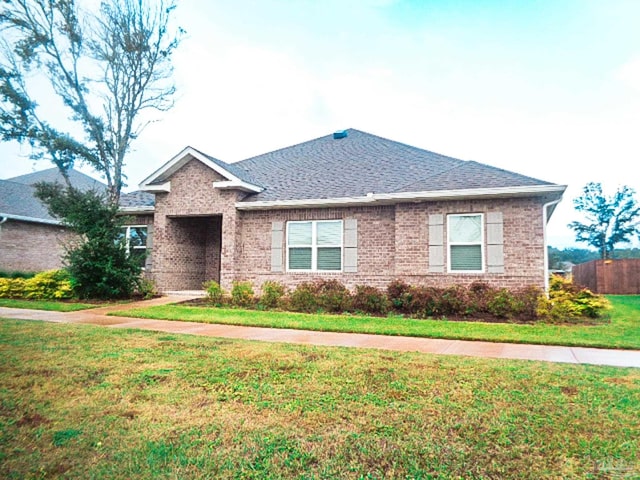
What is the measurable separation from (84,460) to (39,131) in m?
20.0

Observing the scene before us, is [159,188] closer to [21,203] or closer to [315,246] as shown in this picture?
[315,246]

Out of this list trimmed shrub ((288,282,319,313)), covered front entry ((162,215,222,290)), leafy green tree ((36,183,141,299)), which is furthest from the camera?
covered front entry ((162,215,222,290))

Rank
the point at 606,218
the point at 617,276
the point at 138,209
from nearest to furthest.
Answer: the point at 138,209
the point at 617,276
the point at 606,218

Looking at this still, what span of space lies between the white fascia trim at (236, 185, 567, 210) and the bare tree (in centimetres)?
786

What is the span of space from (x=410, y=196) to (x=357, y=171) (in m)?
3.67

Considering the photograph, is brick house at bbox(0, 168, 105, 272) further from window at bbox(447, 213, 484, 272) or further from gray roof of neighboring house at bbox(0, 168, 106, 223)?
window at bbox(447, 213, 484, 272)

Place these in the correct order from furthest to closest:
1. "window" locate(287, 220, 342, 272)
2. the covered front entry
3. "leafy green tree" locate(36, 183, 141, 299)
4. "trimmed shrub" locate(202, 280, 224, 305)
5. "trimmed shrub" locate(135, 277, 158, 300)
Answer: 1. the covered front entry
2. "trimmed shrub" locate(135, 277, 158, 300)
3. "window" locate(287, 220, 342, 272)
4. "leafy green tree" locate(36, 183, 141, 299)
5. "trimmed shrub" locate(202, 280, 224, 305)

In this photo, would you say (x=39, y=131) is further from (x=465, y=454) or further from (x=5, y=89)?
(x=465, y=454)

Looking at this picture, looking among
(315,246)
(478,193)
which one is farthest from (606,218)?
(315,246)

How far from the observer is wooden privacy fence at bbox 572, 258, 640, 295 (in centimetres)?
2164

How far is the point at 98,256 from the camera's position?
1342 centimetres

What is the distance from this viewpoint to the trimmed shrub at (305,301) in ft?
38.9

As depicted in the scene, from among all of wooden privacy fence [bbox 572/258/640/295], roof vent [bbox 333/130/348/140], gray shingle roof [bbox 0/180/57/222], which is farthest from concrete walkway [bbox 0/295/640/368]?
wooden privacy fence [bbox 572/258/640/295]

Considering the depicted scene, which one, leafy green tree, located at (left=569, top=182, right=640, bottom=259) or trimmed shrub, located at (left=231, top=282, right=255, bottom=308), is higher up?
leafy green tree, located at (left=569, top=182, right=640, bottom=259)
